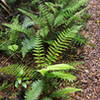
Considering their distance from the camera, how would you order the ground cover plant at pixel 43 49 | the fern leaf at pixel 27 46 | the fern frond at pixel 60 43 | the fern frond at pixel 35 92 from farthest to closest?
1. the fern leaf at pixel 27 46
2. the fern frond at pixel 60 43
3. the ground cover plant at pixel 43 49
4. the fern frond at pixel 35 92

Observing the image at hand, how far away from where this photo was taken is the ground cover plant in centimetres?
356

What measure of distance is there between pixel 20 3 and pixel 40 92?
3731 mm

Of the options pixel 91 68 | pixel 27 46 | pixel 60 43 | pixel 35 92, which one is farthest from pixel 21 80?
pixel 91 68

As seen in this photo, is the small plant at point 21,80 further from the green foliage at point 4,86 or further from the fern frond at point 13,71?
the green foliage at point 4,86

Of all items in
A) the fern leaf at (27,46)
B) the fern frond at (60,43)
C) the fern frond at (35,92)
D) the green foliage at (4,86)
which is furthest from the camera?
the fern leaf at (27,46)

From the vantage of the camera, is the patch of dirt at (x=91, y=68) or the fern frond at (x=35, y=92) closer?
the fern frond at (x=35, y=92)

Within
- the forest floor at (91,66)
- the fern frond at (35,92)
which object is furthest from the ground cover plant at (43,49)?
the forest floor at (91,66)

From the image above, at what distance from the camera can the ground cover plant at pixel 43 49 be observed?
3561mm

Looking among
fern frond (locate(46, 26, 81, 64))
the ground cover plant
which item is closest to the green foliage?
the ground cover plant

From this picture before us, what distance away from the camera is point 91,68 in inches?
171

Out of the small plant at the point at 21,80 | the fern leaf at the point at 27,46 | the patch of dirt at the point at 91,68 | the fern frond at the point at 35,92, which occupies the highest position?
the fern leaf at the point at 27,46

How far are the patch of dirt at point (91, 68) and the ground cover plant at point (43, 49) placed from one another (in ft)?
0.85

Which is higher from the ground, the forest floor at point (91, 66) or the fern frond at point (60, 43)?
the fern frond at point (60, 43)

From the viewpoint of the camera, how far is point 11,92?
3867mm
